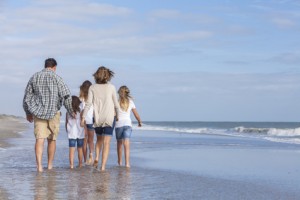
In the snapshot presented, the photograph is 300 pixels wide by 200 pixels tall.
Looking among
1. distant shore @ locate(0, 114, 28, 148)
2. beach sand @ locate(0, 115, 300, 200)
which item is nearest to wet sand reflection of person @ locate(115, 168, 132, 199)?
beach sand @ locate(0, 115, 300, 200)

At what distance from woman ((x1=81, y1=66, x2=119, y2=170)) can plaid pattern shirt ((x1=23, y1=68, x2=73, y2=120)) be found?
559mm

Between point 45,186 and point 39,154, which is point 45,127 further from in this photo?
point 45,186

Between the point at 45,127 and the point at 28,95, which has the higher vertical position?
the point at 28,95

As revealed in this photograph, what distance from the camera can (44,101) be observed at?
9.47 meters

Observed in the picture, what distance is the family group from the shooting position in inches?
375

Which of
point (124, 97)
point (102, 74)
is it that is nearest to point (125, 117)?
point (124, 97)

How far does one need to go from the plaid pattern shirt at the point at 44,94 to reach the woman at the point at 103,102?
56cm

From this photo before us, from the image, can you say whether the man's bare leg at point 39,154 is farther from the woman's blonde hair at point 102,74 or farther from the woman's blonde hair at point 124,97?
the woman's blonde hair at point 124,97

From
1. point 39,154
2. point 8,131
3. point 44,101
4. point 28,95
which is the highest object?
point 28,95

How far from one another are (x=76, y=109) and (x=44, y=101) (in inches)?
50.2

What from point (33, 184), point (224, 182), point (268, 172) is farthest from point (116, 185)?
point (268, 172)

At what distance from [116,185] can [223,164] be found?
171 inches

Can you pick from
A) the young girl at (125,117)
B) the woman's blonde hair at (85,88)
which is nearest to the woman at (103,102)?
the young girl at (125,117)

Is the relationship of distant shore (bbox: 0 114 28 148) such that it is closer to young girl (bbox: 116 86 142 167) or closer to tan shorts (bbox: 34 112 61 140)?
young girl (bbox: 116 86 142 167)
